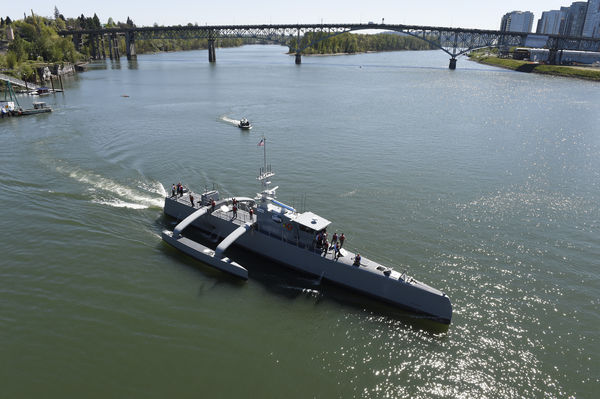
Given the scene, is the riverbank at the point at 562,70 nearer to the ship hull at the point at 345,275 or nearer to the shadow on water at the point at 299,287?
the ship hull at the point at 345,275

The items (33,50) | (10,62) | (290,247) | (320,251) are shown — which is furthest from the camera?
(33,50)

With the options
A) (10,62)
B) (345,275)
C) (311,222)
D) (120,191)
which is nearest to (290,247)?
(311,222)

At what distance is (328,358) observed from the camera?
872 inches

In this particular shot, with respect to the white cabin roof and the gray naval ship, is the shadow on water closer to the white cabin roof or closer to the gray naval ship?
the gray naval ship

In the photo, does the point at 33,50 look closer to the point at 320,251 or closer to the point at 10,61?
the point at 10,61

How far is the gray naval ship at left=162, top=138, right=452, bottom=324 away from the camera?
25.9 meters

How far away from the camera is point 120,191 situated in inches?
1716

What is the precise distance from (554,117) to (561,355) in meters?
80.0

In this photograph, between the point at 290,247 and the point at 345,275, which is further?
the point at 290,247

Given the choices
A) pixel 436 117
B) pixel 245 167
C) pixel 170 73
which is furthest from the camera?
pixel 170 73

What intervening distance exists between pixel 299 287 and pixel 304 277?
1505mm

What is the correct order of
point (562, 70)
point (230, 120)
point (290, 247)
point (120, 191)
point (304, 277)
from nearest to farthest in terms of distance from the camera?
1. point (304, 277)
2. point (290, 247)
3. point (120, 191)
4. point (230, 120)
5. point (562, 70)

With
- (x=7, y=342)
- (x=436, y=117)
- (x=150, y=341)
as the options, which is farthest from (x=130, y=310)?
(x=436, y=117)

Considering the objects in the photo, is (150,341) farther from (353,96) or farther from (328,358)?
(353,96)
